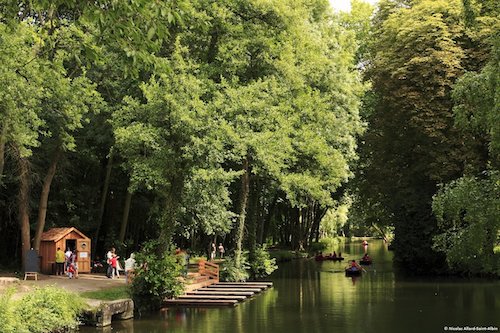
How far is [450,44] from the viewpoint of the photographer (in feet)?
118

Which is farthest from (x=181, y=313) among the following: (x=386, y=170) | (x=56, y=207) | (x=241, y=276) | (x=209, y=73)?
(x=386, y=170)

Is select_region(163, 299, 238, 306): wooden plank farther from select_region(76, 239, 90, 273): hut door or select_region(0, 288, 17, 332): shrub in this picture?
select_region(0, 288, 17, 332): shrub

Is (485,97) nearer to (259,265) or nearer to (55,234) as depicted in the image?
(55,234)

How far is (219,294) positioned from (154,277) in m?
4.46

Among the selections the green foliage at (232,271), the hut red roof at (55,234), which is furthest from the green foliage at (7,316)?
the green foliage at (232,271)

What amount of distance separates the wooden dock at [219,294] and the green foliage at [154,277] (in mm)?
1236

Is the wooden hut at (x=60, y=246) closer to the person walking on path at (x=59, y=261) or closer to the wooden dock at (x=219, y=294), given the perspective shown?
the person walking on path at (x=59, y=261)

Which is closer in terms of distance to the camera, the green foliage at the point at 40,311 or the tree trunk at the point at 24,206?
the green foliage at the point at 40,311

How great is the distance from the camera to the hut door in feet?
98.5

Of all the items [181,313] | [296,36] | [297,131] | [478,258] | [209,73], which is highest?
[296,36]

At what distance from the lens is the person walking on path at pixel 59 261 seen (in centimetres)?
2897

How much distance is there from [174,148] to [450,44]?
62.7ft

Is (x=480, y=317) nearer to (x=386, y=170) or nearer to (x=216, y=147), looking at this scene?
(x=216, y=147)

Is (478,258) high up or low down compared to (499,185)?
down
